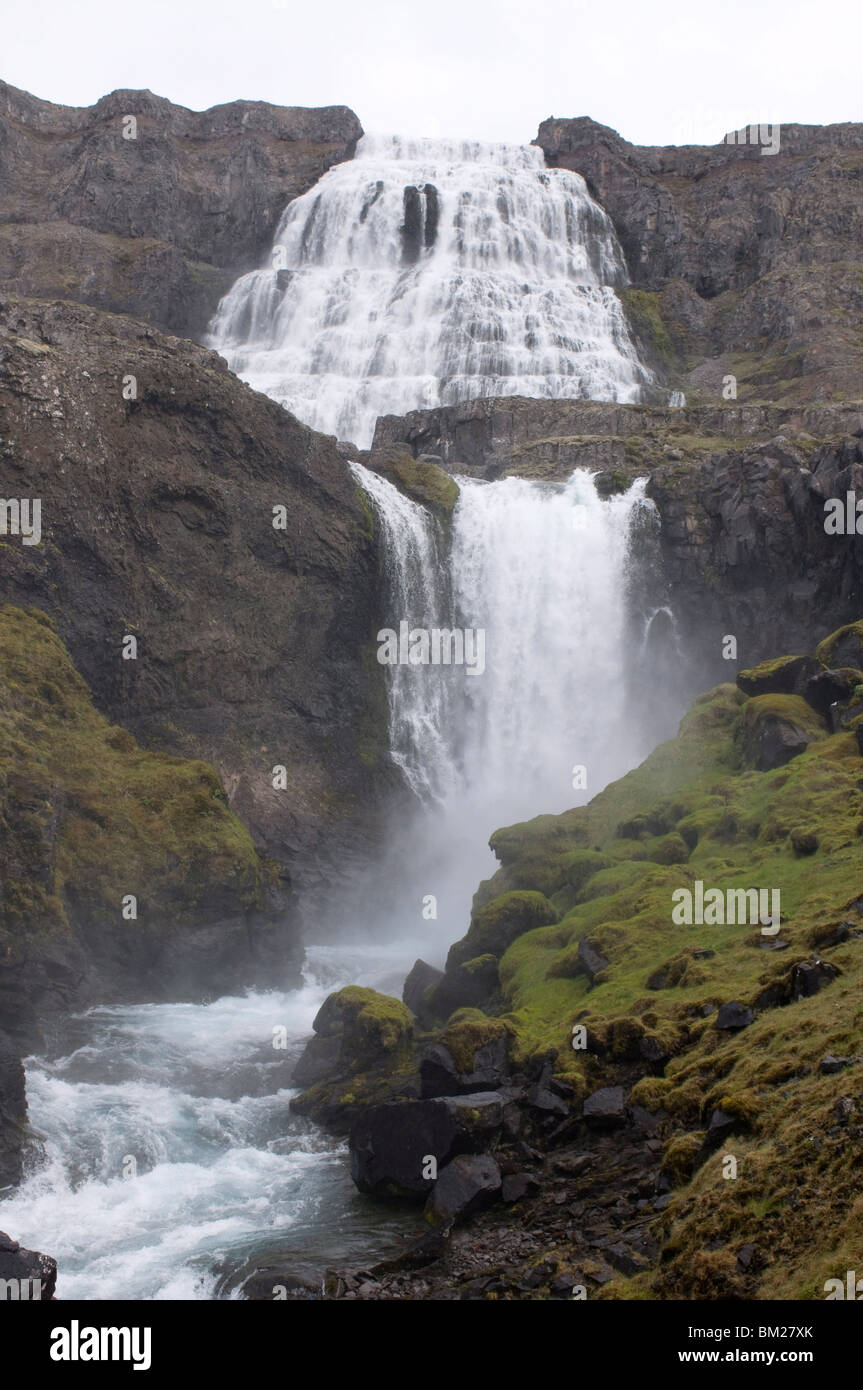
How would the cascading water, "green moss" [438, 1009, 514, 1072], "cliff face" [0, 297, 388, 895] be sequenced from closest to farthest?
the cascading water < "green moss" [438, 1009, 514, 1072] < "cliff face" [0, 297, 388, 895]

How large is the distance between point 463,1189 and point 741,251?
91.4 metres

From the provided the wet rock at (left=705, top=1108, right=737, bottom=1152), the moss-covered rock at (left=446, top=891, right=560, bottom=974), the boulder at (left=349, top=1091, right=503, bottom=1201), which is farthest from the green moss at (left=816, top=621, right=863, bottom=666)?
the wet rock at (left=705, top=1108, right=737, bottom=1152)

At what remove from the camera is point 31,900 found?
99.9 ft

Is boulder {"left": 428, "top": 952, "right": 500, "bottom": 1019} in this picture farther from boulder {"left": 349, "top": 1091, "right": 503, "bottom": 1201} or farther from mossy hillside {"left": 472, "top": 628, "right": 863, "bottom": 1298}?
boulder {"left": 349, "top": 1091, "right": 503, "bottom": 1201}

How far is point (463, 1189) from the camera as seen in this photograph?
18.5 metres

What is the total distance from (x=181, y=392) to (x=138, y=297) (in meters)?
44.3

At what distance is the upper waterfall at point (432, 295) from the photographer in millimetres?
74375

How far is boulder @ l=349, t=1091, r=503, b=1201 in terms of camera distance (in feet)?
64.2

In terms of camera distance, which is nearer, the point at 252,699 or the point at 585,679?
the point at 252,699

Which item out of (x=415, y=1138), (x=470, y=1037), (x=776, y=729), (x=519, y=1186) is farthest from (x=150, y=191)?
(x=519, y=1186)

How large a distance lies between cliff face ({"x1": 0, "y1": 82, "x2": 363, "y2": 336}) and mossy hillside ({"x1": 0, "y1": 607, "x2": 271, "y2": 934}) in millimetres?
53692

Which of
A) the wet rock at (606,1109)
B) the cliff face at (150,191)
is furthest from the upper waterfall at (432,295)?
the wet rock at (606,1109)
